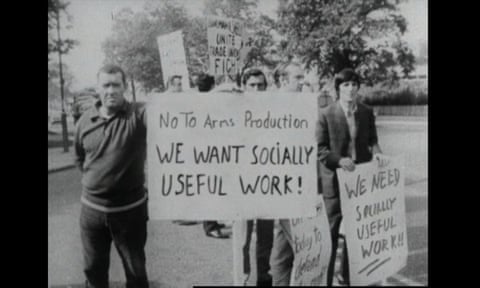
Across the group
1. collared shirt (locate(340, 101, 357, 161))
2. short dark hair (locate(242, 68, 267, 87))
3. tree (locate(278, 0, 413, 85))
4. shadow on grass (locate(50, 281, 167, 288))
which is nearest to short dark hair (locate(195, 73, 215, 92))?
short dark hair (locate(242, 68, 267, 87))

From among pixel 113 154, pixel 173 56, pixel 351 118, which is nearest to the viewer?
pixel 113 154

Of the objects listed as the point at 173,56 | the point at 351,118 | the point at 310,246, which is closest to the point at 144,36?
the point at 173,56

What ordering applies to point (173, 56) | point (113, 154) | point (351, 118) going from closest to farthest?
1. point (113, 154)
2. point (173, 56)
3. point (351, 118)

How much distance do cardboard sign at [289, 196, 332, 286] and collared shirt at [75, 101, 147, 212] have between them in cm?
91

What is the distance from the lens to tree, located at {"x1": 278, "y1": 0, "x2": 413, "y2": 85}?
3.57 metres

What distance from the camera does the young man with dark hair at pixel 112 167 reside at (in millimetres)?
3332

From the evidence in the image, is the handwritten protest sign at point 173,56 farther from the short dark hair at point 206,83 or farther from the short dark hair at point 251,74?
the short dark hair at point 251,74

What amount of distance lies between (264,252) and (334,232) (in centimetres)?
40

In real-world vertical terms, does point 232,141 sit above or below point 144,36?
below

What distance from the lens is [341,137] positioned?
139 inches

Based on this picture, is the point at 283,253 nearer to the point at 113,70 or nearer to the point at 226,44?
the point at 226,44

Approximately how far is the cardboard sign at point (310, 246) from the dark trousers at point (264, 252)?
12 cm

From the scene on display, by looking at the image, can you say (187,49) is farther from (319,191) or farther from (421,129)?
(421,129)
